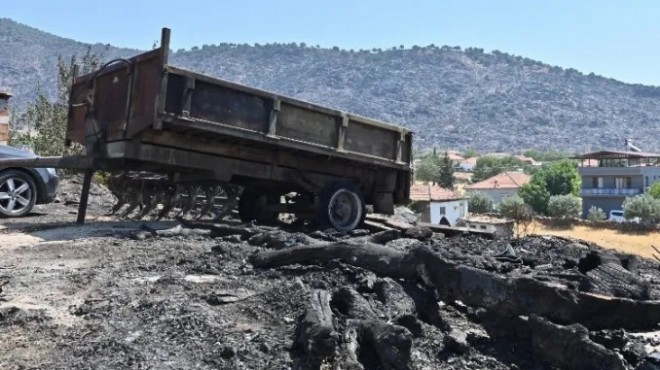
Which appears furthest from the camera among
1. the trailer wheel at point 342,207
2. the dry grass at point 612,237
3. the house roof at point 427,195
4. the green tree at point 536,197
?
the green tree at point 536,197

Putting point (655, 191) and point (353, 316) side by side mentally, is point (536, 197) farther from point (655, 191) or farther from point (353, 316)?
point (353, 316)

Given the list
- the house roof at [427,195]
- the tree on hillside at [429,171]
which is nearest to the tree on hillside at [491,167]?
the tree on hillside at [429,171]

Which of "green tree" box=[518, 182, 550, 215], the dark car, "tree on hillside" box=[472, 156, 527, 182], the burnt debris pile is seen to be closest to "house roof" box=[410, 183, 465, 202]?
"green tree" box=[518, 182, 550, 215]

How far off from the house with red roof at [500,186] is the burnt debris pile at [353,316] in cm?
9633

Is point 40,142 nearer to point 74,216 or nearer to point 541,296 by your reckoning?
point 74,216

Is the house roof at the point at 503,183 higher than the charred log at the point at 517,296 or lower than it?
higher

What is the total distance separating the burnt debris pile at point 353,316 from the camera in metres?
3.43

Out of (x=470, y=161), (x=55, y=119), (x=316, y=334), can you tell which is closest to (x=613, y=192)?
(x=55, y=119)

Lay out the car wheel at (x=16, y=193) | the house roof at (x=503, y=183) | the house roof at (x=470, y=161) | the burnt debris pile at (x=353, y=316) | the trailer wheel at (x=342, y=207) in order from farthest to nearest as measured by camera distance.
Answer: the house roof at (x=470, y=161), the house roof at (x=503, y=183), the car wheel at (x=16, y=193), the trailer wheel at (x=342, y=207), the burnt debris pile at (x=353, y=316)

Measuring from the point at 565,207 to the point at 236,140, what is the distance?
71.3 meters

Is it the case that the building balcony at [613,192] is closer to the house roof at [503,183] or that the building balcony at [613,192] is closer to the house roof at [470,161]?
the house roof at [503,183]

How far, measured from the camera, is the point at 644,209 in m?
63.1

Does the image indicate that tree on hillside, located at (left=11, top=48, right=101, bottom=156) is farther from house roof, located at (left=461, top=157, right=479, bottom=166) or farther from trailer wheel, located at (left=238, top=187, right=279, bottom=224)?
house roof, located at (left=461, top=157, right=479, bottom=166)

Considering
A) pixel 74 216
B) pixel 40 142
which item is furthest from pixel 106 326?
pixel 40 142
